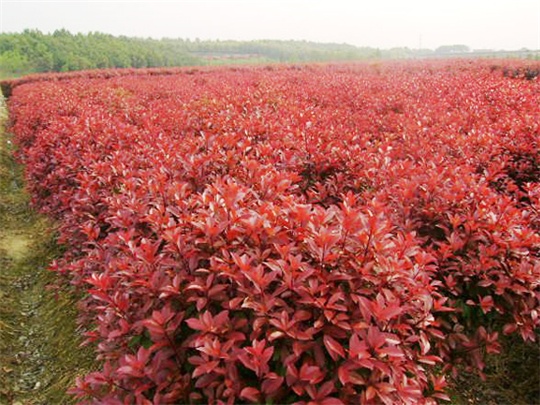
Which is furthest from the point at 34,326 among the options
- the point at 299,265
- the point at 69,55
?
the point at 69,55

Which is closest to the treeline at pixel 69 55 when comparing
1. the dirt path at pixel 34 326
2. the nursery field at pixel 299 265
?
the dirt path at pixel 34 326

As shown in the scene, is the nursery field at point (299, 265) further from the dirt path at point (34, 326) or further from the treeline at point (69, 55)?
the treeline at point (69, 55)

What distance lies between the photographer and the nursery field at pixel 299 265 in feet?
5.33

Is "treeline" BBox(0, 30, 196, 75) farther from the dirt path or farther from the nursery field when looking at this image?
the nursery field

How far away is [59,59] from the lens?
5269 cm

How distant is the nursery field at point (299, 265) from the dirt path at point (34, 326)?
28 centimetres

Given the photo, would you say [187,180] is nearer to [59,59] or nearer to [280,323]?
[280,323]

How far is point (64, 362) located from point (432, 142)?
4033mm

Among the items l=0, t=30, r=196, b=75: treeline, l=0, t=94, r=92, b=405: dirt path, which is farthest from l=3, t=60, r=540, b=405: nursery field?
l=0, t=30, r=196, b=75: treeline

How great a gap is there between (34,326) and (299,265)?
344 centimetres

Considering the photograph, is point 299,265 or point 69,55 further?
point 69,55

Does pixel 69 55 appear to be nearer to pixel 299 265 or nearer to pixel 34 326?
pixel 34 326

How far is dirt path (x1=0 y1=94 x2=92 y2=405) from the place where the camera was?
10.5 feet

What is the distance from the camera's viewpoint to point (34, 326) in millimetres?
3982
